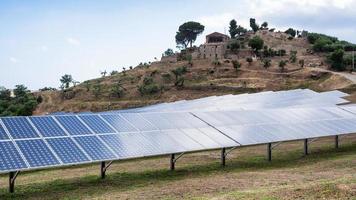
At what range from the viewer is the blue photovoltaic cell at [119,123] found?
23.0 meters

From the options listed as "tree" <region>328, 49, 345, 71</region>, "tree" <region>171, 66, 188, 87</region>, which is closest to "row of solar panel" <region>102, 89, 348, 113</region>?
"tree" <region>328, 49, 345, 71</region>

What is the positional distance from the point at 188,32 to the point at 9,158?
154 m

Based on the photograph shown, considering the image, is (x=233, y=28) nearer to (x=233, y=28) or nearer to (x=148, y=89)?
(x=233, y=28)

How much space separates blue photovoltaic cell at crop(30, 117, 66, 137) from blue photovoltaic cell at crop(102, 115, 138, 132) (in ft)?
9.71

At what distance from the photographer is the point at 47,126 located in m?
21.2

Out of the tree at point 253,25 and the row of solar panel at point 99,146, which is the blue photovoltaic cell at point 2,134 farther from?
the tree at point 253,25

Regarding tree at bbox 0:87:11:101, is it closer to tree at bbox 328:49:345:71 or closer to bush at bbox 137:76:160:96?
bush at bbox 137:76:160:96

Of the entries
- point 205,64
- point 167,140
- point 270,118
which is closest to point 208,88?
point 205,64

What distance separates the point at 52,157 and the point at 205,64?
337ft

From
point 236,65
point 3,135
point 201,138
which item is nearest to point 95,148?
point 3,135

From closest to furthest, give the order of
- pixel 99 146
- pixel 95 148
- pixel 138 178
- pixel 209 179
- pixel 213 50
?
pixel 95 148 → pixel 99 146 → pixel 209 179 → pixel 138 178 → pixel 213 50

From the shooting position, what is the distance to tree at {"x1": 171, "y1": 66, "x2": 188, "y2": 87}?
109 m

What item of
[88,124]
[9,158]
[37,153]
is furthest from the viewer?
[88,124]

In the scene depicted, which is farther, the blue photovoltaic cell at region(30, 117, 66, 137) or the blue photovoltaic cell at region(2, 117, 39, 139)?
the blue photovoltaic cell at region(30, 117, 66, 137)
